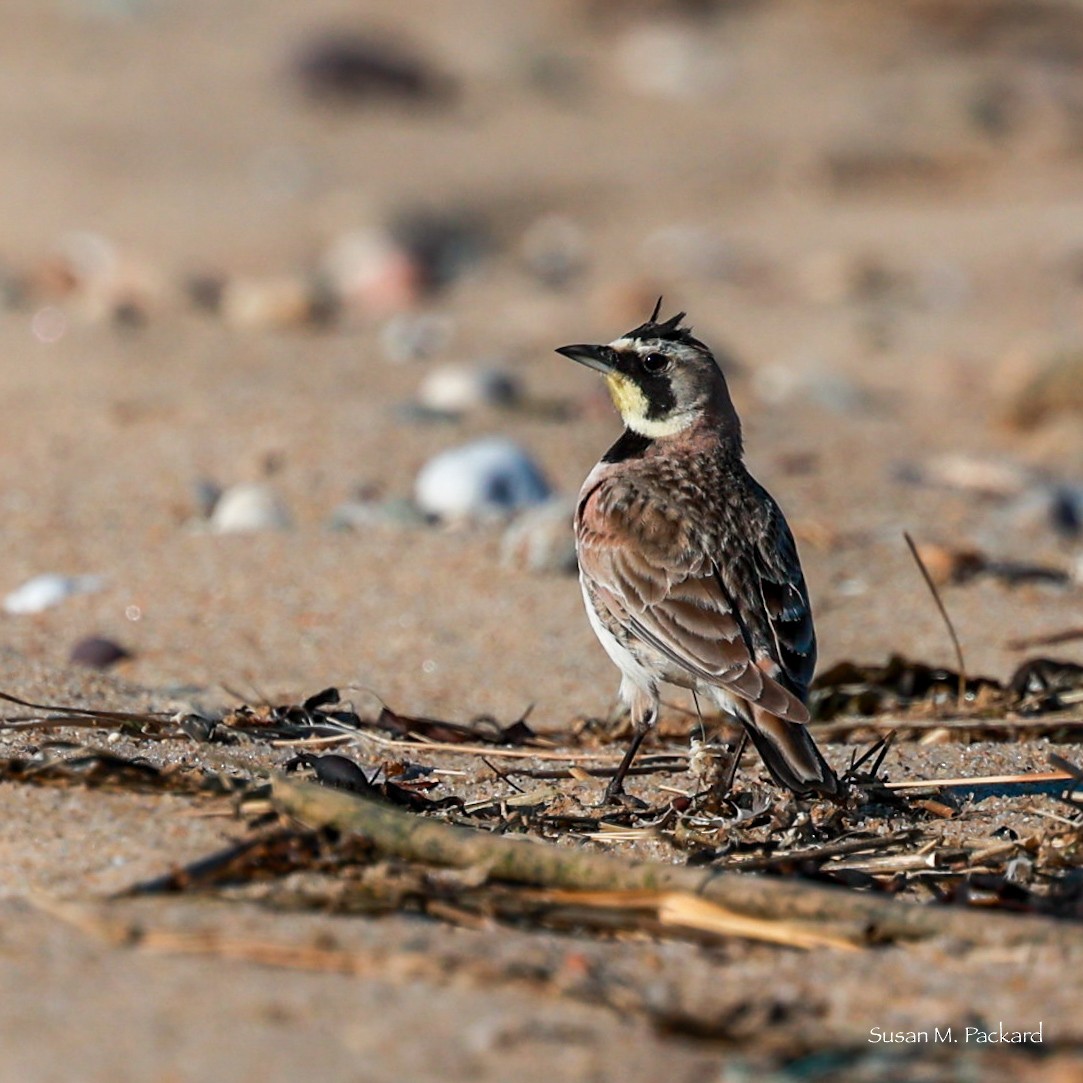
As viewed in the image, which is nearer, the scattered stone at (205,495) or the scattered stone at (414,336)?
the scattered stone at (205,495)

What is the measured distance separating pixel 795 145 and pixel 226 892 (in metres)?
14.2

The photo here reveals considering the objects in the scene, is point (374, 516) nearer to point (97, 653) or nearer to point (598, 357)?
point (97, 653)

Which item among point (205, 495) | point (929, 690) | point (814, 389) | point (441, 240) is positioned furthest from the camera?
point (441, 240)

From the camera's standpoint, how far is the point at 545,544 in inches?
254

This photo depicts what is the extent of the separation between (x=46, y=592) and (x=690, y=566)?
2.79m

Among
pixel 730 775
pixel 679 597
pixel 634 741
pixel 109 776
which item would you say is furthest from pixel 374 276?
pixel 109 776

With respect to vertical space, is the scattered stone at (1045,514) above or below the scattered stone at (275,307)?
below

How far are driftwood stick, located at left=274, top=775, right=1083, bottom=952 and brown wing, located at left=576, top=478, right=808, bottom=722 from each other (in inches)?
36.2

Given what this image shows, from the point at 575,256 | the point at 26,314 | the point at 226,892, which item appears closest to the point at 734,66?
the point at 575,256

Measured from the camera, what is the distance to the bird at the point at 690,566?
4078mm

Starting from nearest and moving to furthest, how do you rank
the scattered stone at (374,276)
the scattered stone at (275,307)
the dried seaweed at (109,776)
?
the dried seaweed at (109,776)
the scattered stone at (275,307)
the scattered stone at (374,276)

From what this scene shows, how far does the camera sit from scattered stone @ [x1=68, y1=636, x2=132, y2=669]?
5.53 m

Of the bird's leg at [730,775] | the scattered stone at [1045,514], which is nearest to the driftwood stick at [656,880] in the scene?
the bird's leg at [730,775]

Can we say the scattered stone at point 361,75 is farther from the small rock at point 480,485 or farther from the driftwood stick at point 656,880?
the driftwood stick at point 656,880
